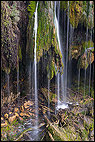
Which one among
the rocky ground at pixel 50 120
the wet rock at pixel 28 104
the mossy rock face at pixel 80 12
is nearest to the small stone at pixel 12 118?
the rocky ground at pixel 50 120

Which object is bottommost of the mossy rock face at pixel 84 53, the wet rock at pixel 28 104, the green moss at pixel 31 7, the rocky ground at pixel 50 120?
the rocky ground at pixel 50 120

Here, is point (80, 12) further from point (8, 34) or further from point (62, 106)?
point (62, 106)

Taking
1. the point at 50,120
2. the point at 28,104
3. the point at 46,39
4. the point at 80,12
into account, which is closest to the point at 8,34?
the point at 46,39

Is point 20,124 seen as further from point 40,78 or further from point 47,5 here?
point 47,5

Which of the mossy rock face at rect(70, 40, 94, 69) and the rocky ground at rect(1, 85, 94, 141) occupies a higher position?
the mossy rock face at rect(70, 40, 94, 69)

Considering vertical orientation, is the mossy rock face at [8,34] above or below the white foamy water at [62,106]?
above

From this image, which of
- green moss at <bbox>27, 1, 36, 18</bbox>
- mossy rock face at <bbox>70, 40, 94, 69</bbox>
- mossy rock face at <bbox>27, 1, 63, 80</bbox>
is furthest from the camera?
mossy rock face at <bbox>70, 40, 94, 69</bbox>

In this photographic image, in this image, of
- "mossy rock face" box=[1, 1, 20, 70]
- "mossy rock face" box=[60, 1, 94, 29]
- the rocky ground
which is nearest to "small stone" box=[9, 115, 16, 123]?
the rocky ground

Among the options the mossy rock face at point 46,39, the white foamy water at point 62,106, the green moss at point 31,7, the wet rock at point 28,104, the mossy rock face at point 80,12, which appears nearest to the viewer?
the mossy rock face at point 46,39

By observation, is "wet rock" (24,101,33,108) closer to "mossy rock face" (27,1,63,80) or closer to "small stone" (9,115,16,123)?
"small stone" (9,115,16,123)

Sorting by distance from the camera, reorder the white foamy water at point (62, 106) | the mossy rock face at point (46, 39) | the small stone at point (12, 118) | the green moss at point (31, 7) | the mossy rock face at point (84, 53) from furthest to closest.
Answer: the mossy rock face at point (84, 53) < the white foamy water at point (62, 106) < the green moss at point (31, 7) < the mossy rock face at point (46, 39) < the small stone at point (12, 118)

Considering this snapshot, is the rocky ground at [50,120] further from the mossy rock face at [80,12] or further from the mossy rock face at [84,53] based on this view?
the mossy rock face at [80,12]

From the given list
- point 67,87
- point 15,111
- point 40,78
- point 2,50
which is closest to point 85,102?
point 67,87

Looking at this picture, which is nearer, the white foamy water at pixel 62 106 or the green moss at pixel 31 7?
the green moss at pixel 31 7
